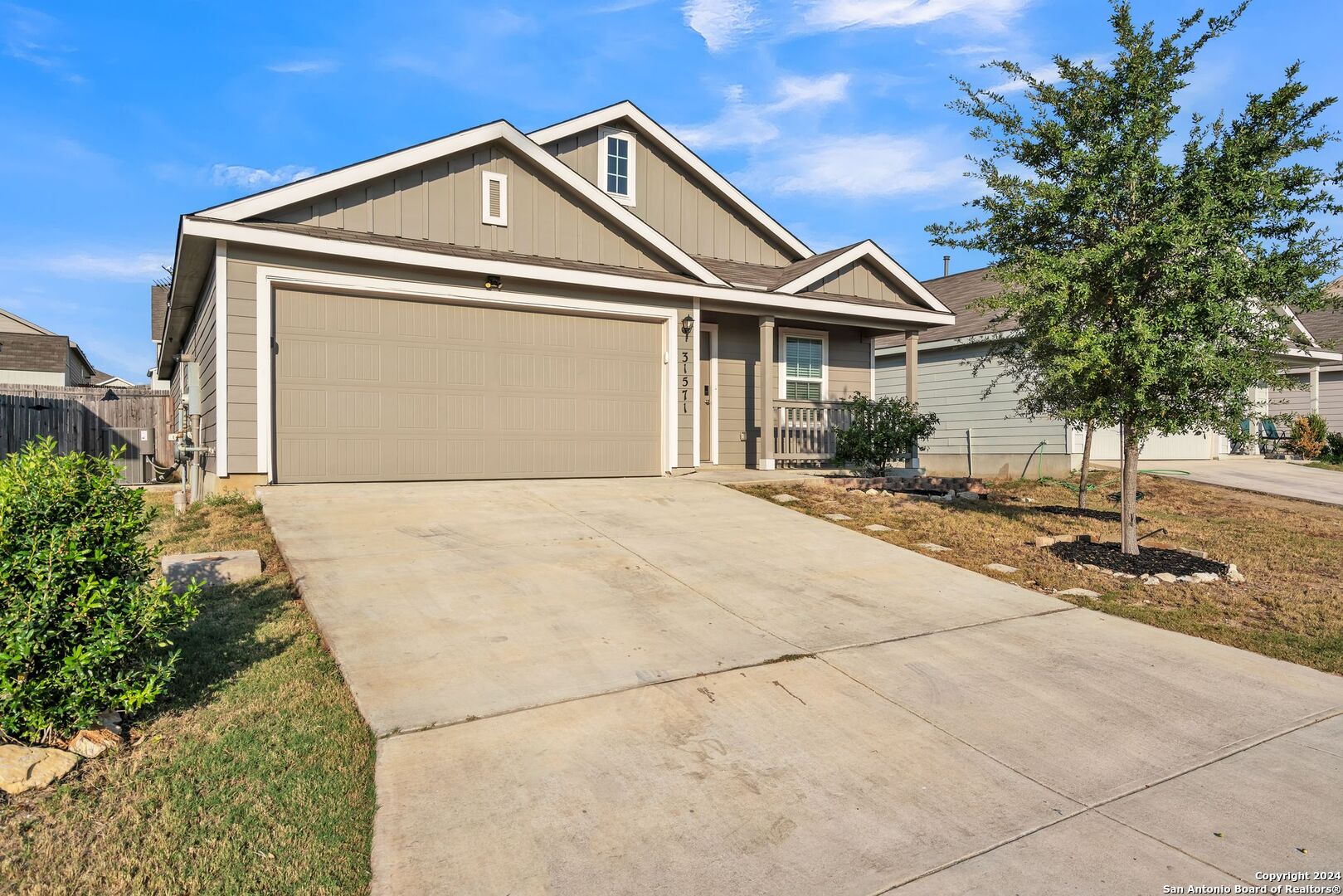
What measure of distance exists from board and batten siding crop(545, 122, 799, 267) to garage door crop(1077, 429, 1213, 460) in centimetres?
870

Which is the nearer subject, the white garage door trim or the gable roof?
the white garage door trim

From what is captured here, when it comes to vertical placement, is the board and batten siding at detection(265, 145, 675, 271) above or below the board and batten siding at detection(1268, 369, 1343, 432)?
above

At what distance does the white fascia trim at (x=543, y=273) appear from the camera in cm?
835

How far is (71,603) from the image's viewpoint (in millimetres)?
3258

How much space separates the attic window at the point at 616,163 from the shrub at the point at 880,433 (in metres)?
5.37

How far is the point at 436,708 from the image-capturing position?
11.7 feet

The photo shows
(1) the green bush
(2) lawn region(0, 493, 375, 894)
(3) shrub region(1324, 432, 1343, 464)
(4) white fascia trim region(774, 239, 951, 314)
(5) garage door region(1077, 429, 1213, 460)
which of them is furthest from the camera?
(3) shrub region(1324, 432, 1343, 464)

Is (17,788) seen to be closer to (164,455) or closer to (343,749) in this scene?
(343,749)

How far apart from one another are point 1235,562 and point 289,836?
8.42 meters

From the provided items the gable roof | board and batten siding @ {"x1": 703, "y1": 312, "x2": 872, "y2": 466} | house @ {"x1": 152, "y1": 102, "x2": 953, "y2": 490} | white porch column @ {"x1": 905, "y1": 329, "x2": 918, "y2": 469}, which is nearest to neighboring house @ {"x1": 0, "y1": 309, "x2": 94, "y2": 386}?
the gable roof

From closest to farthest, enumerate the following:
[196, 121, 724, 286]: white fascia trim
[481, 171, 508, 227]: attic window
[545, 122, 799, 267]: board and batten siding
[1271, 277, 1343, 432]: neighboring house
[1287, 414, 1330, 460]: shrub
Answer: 1. [196, 121, 724, 286]: white fascia trim
2. [481, 171, 508, 227]: attic window
3. [545, 122, 799, 267]: board and batten siding
4. [1287, 414, 1330, 460]: shrub
5. [1271, 277, 1343, 432]: neighboring house

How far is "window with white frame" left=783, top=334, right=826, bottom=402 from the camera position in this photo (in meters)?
13.2

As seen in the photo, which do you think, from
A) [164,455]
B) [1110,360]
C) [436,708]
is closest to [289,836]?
[436,708]

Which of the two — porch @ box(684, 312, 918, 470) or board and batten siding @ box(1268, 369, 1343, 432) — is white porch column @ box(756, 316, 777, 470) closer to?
porch @ box(684, 312, 918, 470)
